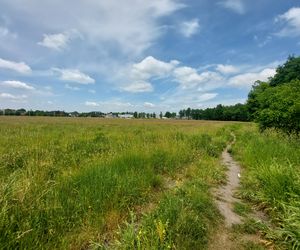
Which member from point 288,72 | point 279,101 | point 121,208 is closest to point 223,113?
point 288,72

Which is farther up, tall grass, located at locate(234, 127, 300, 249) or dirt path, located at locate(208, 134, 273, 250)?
tall grass, located at locate(234, 127, 300, 249)

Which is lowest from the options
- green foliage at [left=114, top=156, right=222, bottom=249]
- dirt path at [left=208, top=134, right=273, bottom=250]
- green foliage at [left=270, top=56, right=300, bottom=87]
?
dirt path at [left=208, top=134, right=273, bottom=250]

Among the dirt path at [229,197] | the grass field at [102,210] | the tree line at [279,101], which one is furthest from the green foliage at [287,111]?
the grass field at [102,210]

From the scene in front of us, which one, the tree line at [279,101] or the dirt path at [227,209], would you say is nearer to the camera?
the dirt path at [227,209]

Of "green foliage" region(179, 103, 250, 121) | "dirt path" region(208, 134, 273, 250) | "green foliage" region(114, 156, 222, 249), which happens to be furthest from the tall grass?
"green foliage" region(179, 103, 250, 121)

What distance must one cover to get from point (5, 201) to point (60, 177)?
6.49 feet

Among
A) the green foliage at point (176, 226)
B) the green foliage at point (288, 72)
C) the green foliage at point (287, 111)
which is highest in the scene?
the green foliage at point (288, 72)

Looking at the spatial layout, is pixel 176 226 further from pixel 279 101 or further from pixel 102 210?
pixel 279 101

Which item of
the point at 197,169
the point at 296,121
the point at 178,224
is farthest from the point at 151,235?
the point at 296,121

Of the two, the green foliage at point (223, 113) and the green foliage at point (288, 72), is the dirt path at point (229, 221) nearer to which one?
the green foliage at point (288, 72)

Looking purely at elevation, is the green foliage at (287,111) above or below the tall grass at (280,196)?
above

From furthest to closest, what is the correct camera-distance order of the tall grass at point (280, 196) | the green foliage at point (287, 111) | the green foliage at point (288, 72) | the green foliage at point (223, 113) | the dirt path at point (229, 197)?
the green foliage at point (223, 113)
the green foliage at point (288, 72)
the green foliage at point (287, 111)
the dirt path at point (229, 197)
the tall grass at point (280, 196)

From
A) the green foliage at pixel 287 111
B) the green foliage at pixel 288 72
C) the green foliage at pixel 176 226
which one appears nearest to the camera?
the green foliage at pixel 176 226

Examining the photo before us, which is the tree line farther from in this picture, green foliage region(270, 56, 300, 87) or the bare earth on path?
the bare earth on path
